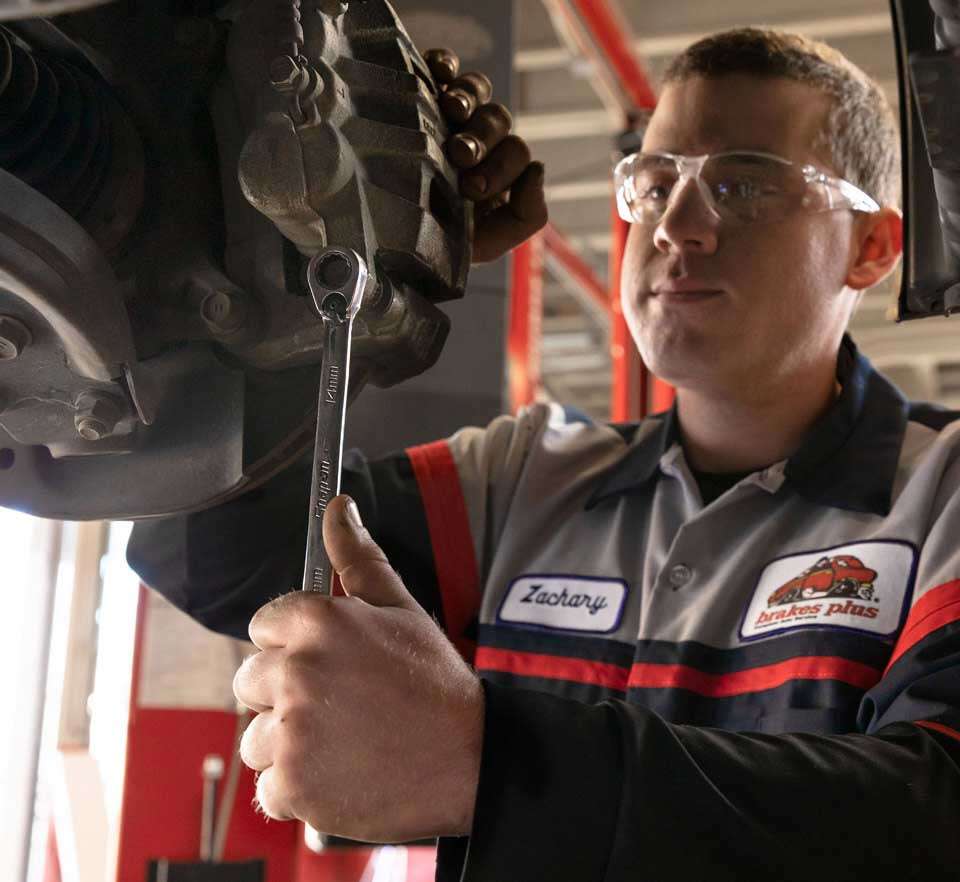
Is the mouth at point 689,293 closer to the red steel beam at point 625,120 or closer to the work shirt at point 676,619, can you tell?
the work shirt at point 676,619

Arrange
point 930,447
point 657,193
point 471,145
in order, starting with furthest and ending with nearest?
point 657,193, point 930,447, point 471,145

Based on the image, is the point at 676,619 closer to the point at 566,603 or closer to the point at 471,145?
the point at 566,603

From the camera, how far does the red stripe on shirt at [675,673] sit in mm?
1149

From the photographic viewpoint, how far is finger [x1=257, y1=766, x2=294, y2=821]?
70 centimetres

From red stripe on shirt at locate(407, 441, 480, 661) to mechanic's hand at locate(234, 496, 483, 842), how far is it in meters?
0.62

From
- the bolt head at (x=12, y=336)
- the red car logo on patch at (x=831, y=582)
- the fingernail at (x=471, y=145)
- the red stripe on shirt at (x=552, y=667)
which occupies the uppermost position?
the fingernail at (x=471, y=145)

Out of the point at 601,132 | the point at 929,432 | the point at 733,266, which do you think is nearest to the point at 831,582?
the point at 929,432

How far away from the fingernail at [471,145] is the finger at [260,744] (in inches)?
16.3

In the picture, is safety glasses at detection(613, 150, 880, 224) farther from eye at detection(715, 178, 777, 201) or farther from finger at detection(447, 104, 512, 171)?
finger at detection(447, 104, 512, 171)

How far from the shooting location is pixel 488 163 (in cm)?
101

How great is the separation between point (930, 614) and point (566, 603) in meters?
0.37

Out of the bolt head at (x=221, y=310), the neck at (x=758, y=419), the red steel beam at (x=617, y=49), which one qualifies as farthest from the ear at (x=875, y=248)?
the red steel beam at (x=617, y=49)

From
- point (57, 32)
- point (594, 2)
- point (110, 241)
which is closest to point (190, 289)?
point (110, 241)

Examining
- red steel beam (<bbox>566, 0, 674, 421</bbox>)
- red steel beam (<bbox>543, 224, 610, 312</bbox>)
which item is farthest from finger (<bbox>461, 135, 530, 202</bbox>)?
red steel beam (<bbox>543, 224, 610, 312</bbox>)
